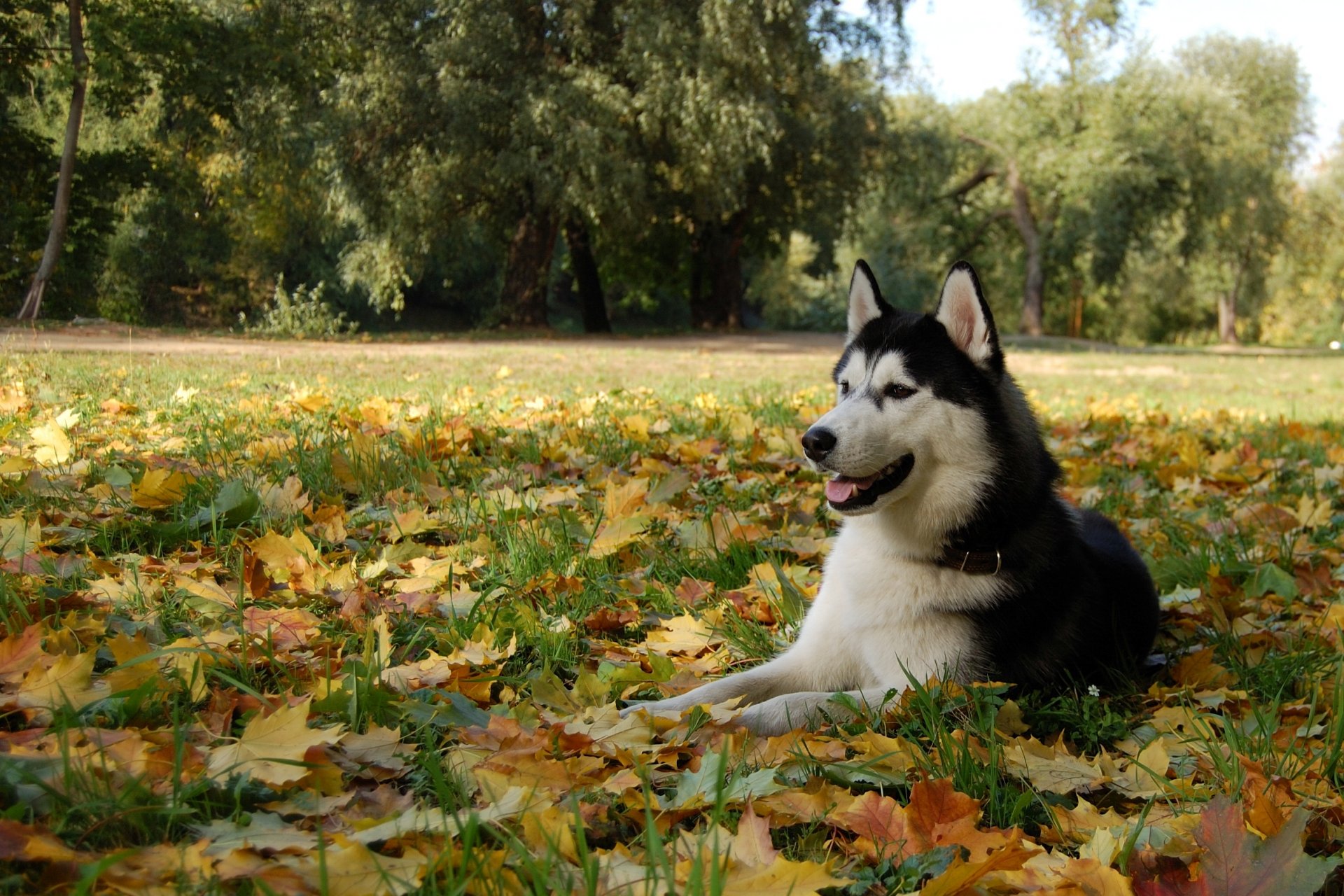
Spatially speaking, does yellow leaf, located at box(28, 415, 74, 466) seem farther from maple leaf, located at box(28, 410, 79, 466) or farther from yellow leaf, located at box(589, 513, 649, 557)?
yellow leaf, located at box(589, 513, 649, 557)

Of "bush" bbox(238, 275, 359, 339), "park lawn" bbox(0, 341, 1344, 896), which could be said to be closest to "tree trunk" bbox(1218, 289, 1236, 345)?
"bush" bbox(238, 275, 359, 339)

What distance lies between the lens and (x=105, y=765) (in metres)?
1.71

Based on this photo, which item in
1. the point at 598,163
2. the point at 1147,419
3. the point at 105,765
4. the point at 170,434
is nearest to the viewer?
the point at 105,765

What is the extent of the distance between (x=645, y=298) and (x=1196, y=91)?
2000 centimetres

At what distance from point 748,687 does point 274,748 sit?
1250 mm

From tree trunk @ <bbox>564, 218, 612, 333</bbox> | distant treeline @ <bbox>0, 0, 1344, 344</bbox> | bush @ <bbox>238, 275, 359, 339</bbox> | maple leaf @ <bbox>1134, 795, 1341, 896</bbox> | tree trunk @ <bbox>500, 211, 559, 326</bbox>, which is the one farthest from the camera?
tree trunk @ <bbox>564, 218, 612, 333</bbox>

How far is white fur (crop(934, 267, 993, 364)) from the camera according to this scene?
9.28ft

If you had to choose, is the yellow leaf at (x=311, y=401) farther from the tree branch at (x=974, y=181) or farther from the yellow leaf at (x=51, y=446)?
the tree branch at (x=974, y=181)

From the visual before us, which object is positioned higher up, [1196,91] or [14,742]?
[1196,91]

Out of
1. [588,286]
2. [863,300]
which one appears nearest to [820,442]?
[863,300]

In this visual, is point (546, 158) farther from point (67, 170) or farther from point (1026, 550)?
point (1026, 550)

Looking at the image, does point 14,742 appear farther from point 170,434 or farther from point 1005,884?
point 170,434

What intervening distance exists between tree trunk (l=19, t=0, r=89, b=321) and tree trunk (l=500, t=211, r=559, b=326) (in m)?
10.5

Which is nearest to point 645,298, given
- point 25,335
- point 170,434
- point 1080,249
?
point 1080,249
